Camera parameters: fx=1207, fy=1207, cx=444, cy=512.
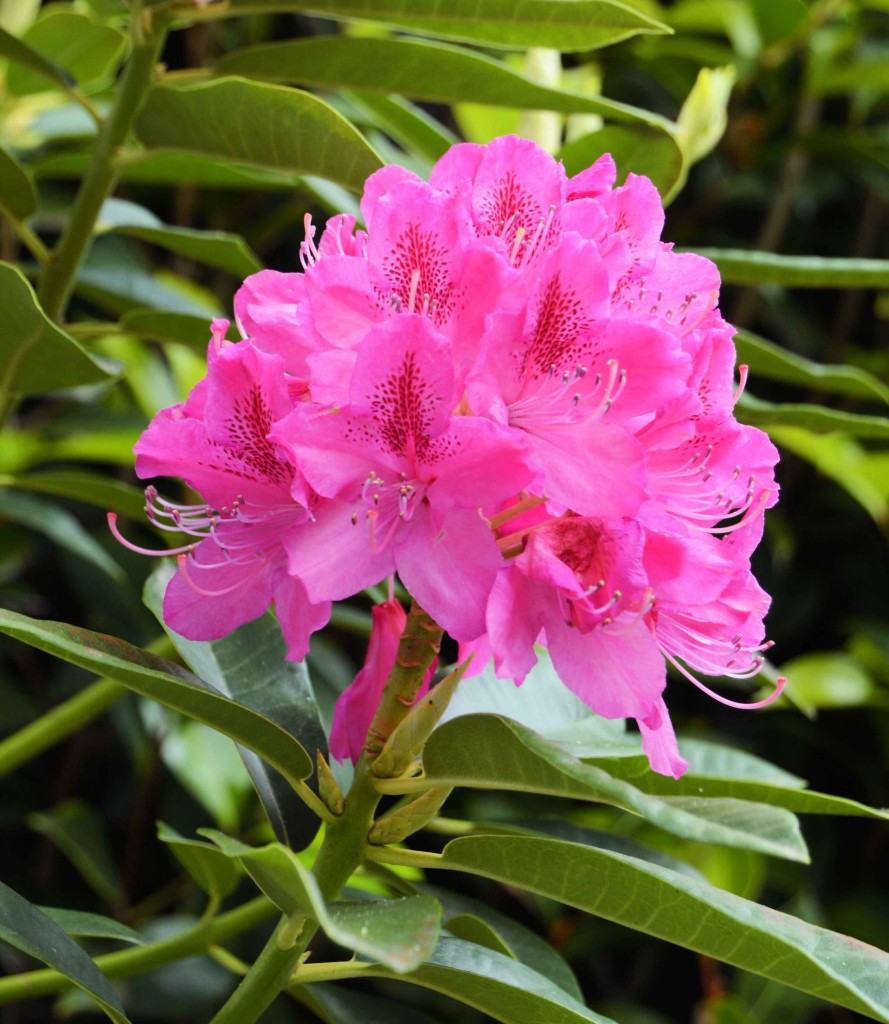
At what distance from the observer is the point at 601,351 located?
59 centimetres

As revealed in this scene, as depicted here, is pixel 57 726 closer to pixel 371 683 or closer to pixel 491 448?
pixel 371 683

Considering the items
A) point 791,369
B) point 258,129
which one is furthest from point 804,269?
point 258,129

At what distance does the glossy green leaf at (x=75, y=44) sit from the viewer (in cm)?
114

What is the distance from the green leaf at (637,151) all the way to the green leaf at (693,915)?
53cm

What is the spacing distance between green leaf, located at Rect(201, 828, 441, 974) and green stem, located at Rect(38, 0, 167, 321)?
56 centimetres

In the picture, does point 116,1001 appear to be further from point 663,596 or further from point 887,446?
point 887,446

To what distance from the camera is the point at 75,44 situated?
118 cm

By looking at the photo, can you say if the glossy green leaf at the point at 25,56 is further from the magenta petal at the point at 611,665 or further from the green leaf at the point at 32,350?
the magenta petal at the point at 611,665

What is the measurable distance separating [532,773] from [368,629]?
0.57 meters

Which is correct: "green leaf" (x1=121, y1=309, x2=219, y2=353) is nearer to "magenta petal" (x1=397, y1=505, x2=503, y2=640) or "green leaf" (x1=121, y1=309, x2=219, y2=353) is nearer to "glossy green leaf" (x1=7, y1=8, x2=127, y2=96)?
"glossy green leaf" (x1=7, y1=8, x2=127, y2=96)

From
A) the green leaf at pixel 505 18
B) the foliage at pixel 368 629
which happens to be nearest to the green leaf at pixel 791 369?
the foliage at pixel 368 629

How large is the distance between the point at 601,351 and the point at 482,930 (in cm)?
38

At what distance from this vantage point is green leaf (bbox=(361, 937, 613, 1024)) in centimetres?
57

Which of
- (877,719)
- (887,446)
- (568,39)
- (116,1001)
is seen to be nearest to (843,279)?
(568,39)
